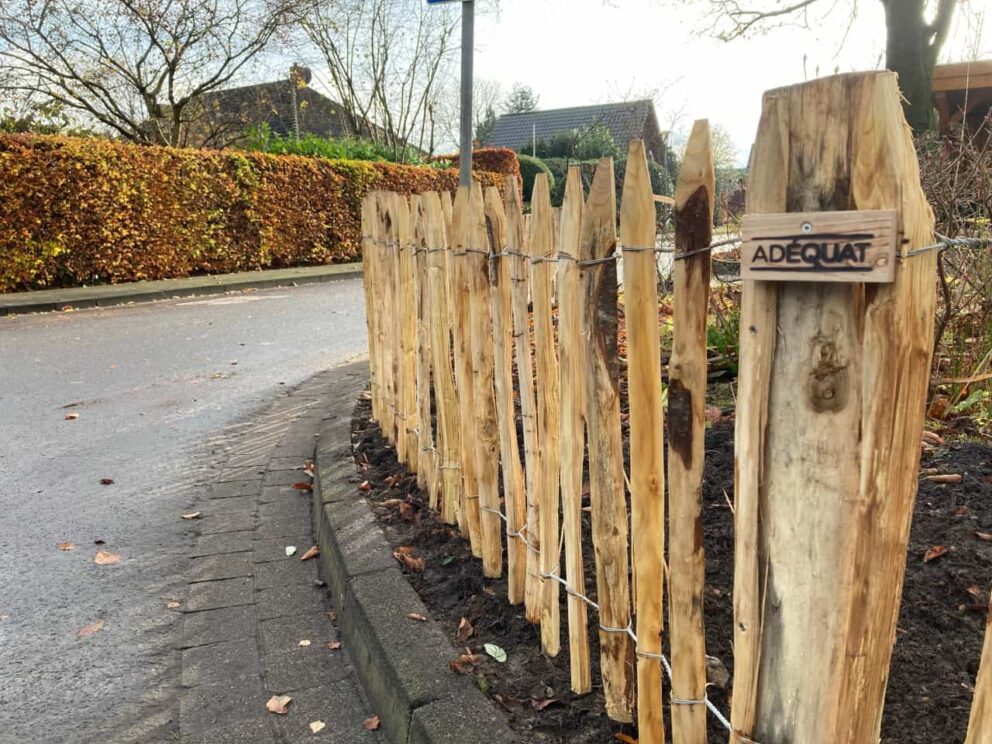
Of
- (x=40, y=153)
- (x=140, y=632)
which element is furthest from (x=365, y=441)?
(x=40, y=153)

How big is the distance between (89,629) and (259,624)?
0.65 metres

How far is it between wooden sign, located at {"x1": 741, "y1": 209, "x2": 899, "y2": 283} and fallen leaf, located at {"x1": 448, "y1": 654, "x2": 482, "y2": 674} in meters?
1.46

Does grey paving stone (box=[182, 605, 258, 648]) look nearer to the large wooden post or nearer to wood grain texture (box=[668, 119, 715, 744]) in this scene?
wood grain texture (box=[668, 119, 715, 744])

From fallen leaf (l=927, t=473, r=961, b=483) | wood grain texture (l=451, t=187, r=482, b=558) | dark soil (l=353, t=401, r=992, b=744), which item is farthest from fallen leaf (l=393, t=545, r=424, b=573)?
→ fallen leaf (l=927, t=473, r=961, b=483)

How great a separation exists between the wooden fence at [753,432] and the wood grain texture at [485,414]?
164mm

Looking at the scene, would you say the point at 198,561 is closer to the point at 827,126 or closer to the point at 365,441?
the point at 365,441

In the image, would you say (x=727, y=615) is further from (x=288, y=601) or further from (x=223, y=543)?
(x=223, y=543)

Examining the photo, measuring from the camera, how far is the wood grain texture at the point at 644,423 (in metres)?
1.70

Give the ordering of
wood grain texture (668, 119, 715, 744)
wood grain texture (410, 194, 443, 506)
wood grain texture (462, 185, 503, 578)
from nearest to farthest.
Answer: wood grain texture (668, 119, 715, 744) < wood grain texture (462, 185, 503, 578) < wood grain texture (410, 194, 443, 506)

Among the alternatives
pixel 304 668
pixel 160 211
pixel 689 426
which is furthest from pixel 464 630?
pixel 160 211

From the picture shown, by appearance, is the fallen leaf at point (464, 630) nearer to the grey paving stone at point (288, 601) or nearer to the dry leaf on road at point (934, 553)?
the grey paving stone at point (288, 601)

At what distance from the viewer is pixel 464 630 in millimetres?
2537

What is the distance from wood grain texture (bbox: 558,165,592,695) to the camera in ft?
6.71

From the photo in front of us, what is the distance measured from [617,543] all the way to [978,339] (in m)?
3.22
